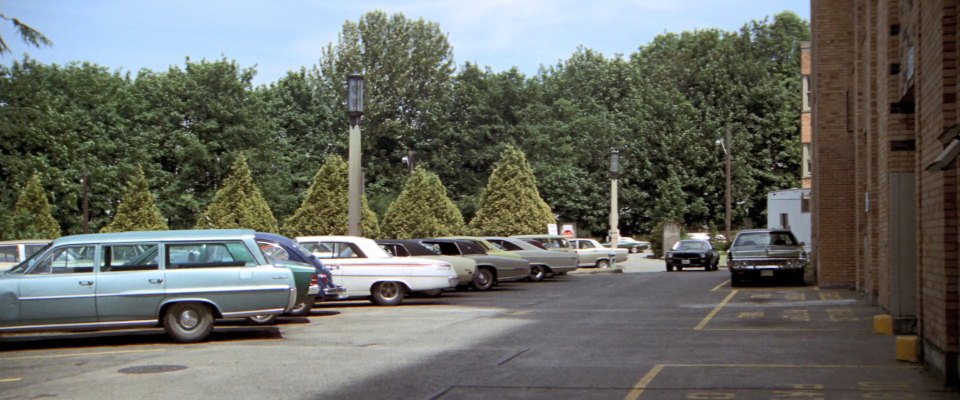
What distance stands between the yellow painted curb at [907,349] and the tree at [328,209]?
38.9 meters

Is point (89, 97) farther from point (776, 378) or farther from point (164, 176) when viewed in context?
point (776, 378)

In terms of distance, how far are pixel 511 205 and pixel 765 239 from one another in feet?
85.6

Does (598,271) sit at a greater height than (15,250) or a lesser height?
lesser

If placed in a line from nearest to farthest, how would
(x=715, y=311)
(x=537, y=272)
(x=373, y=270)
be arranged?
1. (x=715, y=311)
2. (x=373, y=270)
3. (x=537, y=272)

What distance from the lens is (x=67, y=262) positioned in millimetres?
16812

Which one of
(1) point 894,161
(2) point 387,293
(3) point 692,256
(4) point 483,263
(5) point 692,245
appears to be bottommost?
(2) point 387,293

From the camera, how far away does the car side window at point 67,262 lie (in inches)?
658

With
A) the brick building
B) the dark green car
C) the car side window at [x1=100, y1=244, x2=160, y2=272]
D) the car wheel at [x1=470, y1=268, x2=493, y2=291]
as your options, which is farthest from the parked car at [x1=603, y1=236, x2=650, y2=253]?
the car side window at [x1=100, y1=244, x2=160, y2=272]

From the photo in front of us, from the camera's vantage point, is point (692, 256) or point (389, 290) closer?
point (389, 290)

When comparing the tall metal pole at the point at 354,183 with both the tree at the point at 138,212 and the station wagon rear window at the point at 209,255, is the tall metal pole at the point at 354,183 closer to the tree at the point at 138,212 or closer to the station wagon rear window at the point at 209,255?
the station wagon rear window at the point at 209,255

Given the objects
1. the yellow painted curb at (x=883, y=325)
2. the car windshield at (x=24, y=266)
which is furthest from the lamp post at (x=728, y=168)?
the car windshield at (x=24, y=266)

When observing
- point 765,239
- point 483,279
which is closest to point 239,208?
point 483,279

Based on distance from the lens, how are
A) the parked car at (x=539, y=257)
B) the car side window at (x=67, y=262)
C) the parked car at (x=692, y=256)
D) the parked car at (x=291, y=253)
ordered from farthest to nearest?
the parked car at (x=692, y=256) → the parked car at (x=539, y=257) → the parked car at (x=291, y=253) → the car side window at (x=67, y=262)

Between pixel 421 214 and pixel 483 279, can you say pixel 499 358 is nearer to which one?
pixel 483 279
